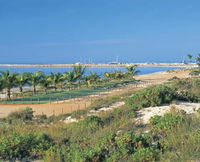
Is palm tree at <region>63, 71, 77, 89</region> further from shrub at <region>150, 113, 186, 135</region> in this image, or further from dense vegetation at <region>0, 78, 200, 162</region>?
shrub at <region>150, 113, 186, 135</region>

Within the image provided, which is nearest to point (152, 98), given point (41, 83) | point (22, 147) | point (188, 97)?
point (188, 97)

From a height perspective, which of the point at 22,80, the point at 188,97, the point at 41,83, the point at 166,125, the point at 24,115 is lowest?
the point at 24,115

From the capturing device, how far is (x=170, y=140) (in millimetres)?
5094

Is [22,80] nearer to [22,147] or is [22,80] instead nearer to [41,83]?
[41,83]

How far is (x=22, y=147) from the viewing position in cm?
536

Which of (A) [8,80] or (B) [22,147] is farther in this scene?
(A) [8,80]

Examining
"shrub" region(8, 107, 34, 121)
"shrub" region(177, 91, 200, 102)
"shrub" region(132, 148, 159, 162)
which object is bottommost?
"shrub" region(8, 107, 34, 121)

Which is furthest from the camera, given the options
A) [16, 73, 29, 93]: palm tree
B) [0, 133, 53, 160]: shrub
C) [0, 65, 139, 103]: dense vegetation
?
[16, 73, 29, 93]: palm tree

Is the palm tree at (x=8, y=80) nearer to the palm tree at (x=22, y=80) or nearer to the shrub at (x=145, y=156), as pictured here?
the palm tree at (x=22, y=80)

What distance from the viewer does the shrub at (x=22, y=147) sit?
513 centimetres

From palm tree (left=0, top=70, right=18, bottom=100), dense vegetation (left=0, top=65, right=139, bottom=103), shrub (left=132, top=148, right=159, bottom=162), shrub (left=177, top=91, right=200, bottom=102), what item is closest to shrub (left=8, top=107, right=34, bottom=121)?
shrub (left=177, top=91, right=200, bottom=102)

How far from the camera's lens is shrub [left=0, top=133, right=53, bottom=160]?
5.13 metres

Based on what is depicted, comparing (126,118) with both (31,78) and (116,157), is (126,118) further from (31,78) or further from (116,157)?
(31,78)

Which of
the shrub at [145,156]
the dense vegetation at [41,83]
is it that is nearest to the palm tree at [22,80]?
the dense vegetation at [41,83]
